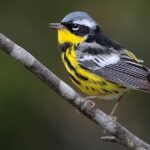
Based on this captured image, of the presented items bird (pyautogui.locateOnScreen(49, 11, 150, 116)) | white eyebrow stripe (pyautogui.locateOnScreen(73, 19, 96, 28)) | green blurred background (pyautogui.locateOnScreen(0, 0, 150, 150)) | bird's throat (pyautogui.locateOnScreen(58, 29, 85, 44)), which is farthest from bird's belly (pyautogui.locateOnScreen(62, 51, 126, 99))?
green blurred background (pyautogui.locateOnScreen(0, 0, 150, 150))

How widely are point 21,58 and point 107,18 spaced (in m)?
3.92

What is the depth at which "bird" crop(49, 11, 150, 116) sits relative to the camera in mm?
6961

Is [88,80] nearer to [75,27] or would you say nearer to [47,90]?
[75,27]

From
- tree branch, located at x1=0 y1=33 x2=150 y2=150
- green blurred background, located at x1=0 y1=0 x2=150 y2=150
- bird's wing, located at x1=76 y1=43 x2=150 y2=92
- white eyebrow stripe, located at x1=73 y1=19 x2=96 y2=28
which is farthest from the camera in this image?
green blurred background, located at x1=0 y1=0 x2=150 y2=150

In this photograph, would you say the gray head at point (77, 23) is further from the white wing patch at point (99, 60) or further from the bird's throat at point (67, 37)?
the white wing patch at point (99, 60)

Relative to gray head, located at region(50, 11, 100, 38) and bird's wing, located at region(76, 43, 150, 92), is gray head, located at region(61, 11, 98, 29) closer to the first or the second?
gray head, located at region(50, 11, 100, 38)

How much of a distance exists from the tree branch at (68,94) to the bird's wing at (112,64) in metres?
0.59

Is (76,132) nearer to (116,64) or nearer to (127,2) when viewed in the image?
(127,2)

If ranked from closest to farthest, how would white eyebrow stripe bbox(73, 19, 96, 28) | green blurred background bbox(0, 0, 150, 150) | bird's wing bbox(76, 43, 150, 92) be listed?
bird's wing bbox(76, 43, 150, 92), white eyebrow stripe bbox(73, 19, 96, 28), green blurred background bbox(0, 0, 150, 150)

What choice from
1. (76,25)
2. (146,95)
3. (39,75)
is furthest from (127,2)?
(39,75)

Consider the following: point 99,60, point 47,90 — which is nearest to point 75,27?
point 99,60

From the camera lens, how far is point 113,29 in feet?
32.7

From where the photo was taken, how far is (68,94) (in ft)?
20.4

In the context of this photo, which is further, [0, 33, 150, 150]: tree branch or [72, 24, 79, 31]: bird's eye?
[72, 24, 79, 31]: bird's eye
